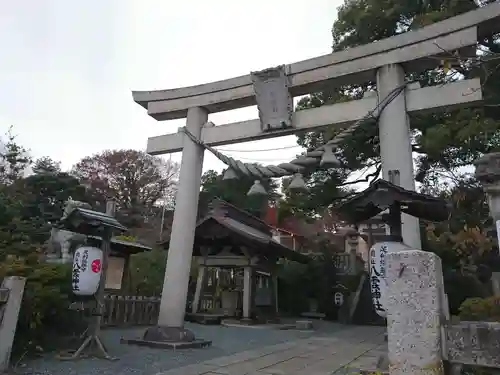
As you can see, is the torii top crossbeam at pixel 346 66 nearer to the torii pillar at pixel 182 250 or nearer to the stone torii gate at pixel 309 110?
the stone torii gate at pixel 309 110

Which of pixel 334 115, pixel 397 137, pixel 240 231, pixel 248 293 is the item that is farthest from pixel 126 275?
pixel 397 137

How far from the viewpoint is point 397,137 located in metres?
6.45

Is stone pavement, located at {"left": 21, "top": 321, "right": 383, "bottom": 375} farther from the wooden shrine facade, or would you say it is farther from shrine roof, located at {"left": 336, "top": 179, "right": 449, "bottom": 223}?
the wooden shrine facade

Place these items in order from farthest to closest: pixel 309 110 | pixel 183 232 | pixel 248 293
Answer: pixel 248 293, pixel 183 232, pixel 309 110

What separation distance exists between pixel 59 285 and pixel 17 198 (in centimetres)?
1128

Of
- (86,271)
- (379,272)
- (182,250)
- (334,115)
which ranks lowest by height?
(86,271)

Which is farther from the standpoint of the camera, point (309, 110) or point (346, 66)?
point (309, 110)

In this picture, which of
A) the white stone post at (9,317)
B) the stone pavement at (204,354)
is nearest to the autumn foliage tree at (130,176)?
the stone pavement at (204,354)

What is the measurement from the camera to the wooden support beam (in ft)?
20.8

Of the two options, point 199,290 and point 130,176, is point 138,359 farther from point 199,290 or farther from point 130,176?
point 130,176

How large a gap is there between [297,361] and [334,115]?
4.32 meters

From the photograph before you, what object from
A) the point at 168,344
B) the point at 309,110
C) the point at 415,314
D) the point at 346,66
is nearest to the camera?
the point at 415,314

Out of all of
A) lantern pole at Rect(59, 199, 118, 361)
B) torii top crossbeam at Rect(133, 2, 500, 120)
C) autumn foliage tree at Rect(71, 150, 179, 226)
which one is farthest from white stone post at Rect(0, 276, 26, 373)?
autumn foliage tree at Rect(71, 150, 179, 226)

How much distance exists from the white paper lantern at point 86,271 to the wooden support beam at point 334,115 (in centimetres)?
324
